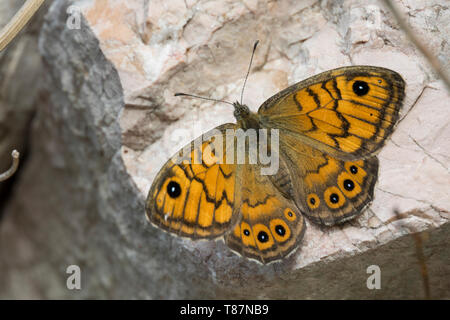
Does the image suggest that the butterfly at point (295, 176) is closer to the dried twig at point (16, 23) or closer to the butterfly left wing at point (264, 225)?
the butterfly left wing at point (264, 225)

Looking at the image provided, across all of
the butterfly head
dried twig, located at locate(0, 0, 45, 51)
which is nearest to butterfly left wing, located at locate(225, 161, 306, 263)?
the butterfly head

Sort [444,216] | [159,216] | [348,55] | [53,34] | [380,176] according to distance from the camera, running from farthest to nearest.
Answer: [53,34] → [348,55] → [380,176] → [444,216] → [159,216]

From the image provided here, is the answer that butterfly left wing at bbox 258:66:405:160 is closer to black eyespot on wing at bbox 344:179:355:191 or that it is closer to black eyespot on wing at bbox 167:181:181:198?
black eyespot on wing at bbox 344:179:355:191

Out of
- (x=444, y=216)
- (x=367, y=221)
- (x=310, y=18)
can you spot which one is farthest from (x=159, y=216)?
(x=310, y=18)

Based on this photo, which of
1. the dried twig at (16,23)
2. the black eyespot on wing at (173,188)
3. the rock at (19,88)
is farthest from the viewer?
the rock at (19,88)

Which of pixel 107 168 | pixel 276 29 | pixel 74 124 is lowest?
pixel 107 168

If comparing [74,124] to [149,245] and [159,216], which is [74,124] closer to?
[149,245]

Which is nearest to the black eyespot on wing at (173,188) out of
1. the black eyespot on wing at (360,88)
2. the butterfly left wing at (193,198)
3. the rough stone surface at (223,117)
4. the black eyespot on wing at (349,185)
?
the butterfly left wing at (193,198)
